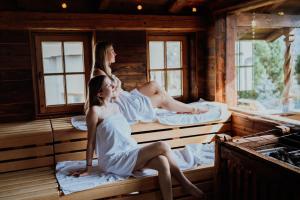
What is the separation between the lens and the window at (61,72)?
3547mm

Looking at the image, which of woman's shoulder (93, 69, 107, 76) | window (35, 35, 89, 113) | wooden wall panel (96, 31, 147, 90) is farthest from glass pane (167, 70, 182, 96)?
woman's shoulder (93, 69, 107, 76)

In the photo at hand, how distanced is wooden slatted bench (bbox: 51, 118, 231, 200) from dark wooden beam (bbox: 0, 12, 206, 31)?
3.57 feet

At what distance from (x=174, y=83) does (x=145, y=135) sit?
1.29m

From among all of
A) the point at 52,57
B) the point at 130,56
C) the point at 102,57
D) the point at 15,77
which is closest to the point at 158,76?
the point at 130,56

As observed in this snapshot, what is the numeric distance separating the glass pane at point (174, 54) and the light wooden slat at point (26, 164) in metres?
2.10

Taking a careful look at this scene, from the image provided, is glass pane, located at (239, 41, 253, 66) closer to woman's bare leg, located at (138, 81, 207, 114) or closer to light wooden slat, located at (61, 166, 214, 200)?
woman's bare leg, located at (138, 81, 207, 114)

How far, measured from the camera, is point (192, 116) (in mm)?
3514

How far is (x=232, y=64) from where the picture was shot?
3865 millimetres

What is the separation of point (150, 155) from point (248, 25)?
2547mm

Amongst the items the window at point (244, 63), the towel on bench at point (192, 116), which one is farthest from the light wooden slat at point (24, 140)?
the window at point (244, 63)

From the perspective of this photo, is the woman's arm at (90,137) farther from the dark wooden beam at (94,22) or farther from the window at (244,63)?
the window at (244,63)

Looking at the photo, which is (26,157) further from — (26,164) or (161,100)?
(161,100)

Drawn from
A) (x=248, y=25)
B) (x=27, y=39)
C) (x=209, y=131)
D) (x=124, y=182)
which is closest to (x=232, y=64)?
(x=248, y=25)

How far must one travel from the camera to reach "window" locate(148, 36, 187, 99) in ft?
13.5
